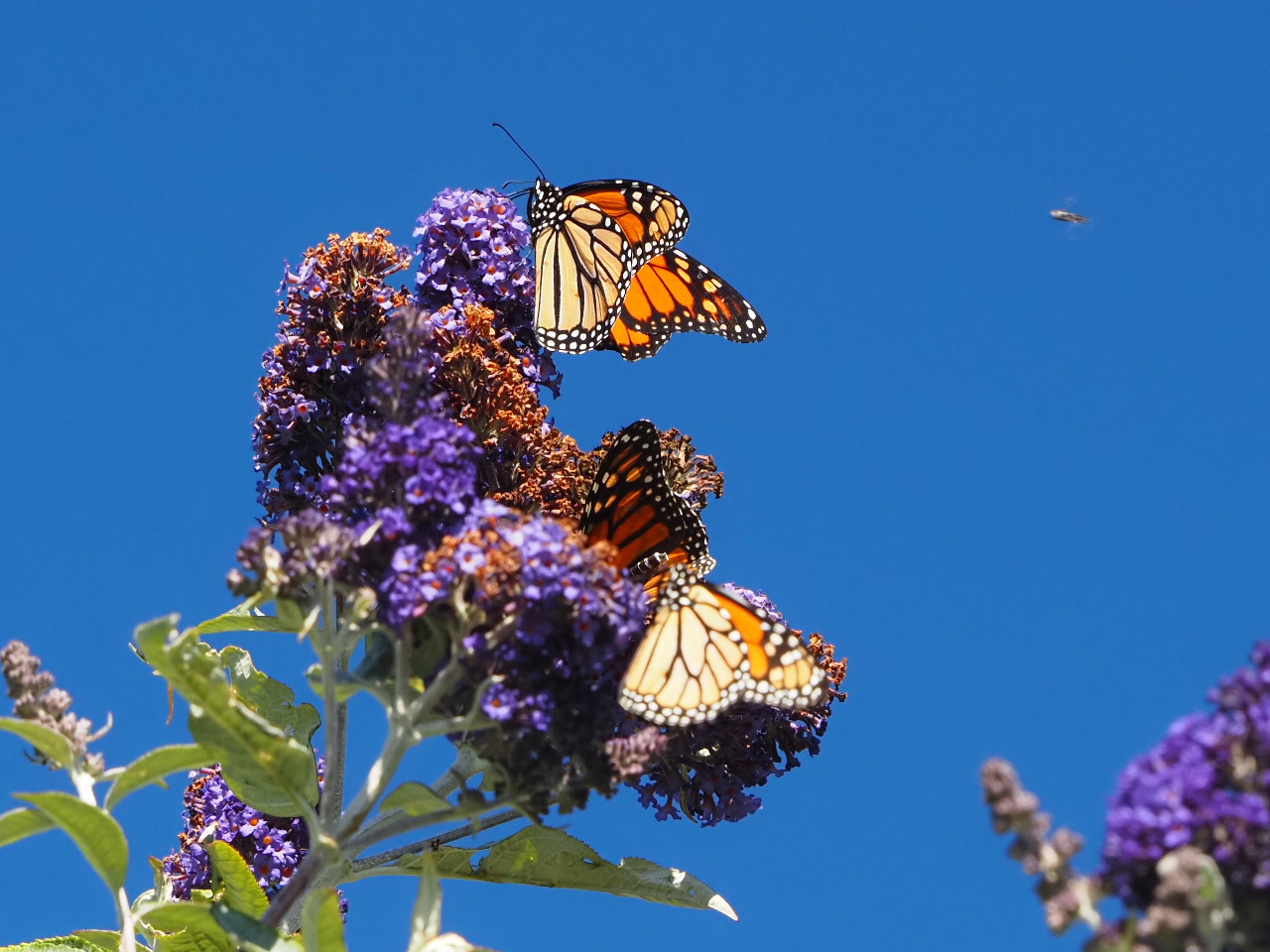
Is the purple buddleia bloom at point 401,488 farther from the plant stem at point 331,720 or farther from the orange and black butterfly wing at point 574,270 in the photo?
the orange and black butterfly wing at point 574,270

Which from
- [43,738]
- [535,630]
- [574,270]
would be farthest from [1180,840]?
[574,270]

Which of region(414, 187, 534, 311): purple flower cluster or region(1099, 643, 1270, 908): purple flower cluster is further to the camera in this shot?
region(414, 187, 534, 311): purple flower cluster

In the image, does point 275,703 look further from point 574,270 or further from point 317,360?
point 574,270

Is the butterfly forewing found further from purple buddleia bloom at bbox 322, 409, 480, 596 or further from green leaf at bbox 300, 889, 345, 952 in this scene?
green leaf at bbox 300, 889, 345, 952

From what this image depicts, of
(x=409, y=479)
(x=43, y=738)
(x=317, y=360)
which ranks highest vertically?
(x=317, y=360)

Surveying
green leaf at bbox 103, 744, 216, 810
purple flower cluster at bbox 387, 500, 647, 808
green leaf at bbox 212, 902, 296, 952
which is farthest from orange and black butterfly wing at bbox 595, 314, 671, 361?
green leaf at bbox 212, 902, 296, 952

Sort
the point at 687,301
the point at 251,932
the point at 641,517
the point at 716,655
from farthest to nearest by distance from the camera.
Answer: the point at 687,301, the point at 641,517, the point at 716,655, the point at 251,932

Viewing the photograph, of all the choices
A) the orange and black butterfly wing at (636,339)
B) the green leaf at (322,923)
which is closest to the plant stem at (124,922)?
the green leaf at (322,923)

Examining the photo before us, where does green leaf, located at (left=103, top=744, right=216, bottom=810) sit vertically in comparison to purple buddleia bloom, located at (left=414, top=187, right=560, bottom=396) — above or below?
below
